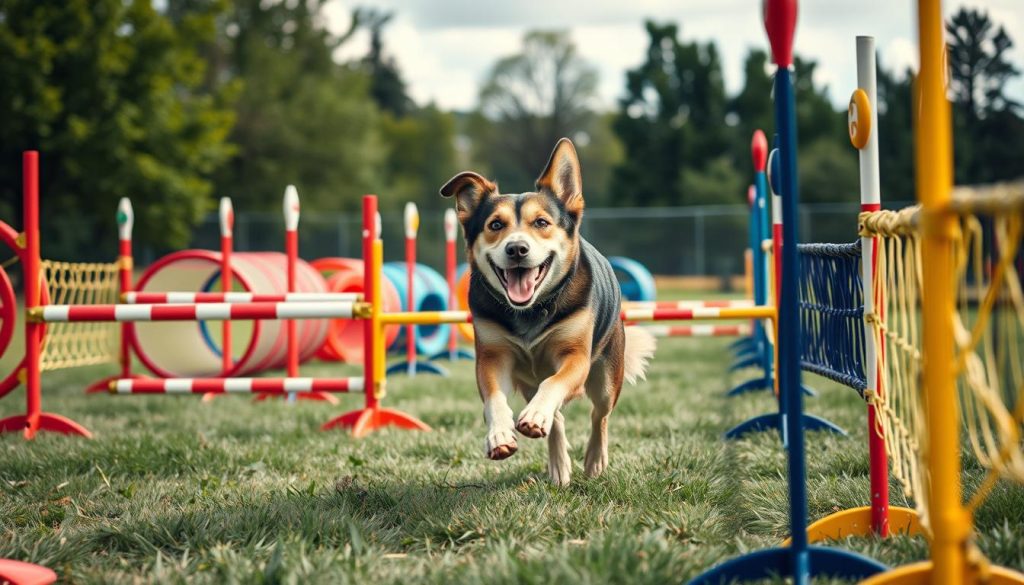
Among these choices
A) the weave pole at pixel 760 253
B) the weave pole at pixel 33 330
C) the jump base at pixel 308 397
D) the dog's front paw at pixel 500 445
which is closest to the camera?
the dog's front paw at pixel 500 445

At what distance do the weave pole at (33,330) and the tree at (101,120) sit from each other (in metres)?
20.2

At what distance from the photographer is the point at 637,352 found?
4762 mm

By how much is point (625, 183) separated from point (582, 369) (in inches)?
1433

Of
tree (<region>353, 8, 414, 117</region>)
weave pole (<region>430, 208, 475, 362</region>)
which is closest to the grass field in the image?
weave pole (<region>430, 208, 475, 362</region>)

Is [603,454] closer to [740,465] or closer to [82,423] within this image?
[740,465]

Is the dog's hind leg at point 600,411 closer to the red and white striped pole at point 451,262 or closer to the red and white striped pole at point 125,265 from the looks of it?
the red and white striped pole at point 125,265

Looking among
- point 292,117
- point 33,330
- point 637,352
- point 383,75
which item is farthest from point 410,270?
point 383,75

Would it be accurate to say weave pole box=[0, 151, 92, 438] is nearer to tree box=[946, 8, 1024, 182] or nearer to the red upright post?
the red upright post

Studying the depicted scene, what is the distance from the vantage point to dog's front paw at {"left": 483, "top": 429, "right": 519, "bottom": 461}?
10.3 ft

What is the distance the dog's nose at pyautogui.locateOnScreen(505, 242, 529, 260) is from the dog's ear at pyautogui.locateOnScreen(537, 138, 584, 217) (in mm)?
450

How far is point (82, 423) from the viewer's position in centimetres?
604

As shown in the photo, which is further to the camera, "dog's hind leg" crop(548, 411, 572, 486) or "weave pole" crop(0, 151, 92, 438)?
"weave pole" crop(0, 151, 92, 438)

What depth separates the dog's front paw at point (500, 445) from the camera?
10.3ft

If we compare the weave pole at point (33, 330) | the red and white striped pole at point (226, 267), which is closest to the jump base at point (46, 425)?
the weave pole at point (33, 330)
